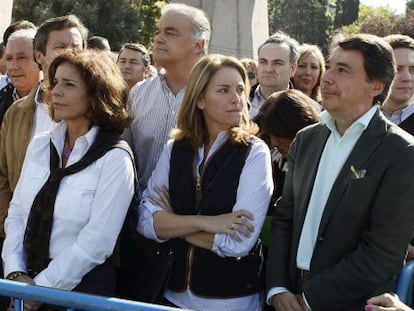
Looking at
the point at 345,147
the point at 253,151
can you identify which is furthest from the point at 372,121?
the point at 253,151

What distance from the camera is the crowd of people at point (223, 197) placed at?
2.71 m

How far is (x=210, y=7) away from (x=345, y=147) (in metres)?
13.1

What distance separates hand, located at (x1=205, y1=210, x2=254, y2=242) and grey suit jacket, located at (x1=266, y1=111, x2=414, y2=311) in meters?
0.33

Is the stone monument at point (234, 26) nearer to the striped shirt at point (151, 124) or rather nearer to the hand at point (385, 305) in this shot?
the striped shirt at point (151, 124)

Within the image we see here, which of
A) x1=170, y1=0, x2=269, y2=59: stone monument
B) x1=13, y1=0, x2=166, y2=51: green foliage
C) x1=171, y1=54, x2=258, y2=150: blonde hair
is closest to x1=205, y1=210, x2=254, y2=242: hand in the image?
x1=171, y1=54, x2=258, y2=150: blonde hair

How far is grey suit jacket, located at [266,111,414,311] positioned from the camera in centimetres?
266

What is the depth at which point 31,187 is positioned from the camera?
307 cm

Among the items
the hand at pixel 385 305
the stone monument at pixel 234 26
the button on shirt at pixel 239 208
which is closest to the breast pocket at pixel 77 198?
the button on shirt at pixel 239 208

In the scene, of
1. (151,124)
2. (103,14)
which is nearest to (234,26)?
(103,14)

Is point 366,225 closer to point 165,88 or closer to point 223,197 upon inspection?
point 223,197

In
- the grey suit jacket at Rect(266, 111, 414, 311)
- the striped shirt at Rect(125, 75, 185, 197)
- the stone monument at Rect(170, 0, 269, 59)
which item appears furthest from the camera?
the stone monument at Rect(170, 0, 269, 59)

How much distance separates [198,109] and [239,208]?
23.5 inches

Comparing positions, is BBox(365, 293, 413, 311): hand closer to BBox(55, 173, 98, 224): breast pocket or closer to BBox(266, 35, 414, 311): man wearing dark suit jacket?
BBox(266, 35, 414, 311): man wearing dark suit jacket

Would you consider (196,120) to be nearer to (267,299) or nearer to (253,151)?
(253,151)
